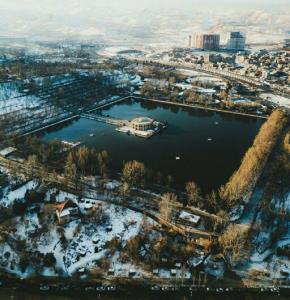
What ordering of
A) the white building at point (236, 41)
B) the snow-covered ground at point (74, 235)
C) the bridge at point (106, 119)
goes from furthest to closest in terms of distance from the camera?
1. the white building at point (236, 41)
2. the bridge at point (106, 119)
3. the snow-covered ground at point (74, 235)

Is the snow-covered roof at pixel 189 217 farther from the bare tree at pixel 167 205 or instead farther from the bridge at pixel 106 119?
the bridge at pixel 106 119

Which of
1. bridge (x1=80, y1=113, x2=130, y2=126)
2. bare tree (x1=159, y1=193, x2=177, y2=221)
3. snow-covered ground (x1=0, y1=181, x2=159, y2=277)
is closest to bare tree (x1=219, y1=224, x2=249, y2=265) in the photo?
bare tree (x1=159, y1=193, x2=177, y2=221)

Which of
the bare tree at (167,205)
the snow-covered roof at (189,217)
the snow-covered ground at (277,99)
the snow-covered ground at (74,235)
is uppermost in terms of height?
the snow-covered ground at (277,99)

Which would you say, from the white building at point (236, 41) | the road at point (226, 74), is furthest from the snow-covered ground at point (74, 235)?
the white building at point (236, 41)

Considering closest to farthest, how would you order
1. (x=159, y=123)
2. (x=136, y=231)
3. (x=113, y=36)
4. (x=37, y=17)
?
(x=136, y=231) → (x=159, y=123) → (x=113, y=36) → (x=37, y=17)

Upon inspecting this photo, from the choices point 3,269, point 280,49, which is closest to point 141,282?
point 3,269

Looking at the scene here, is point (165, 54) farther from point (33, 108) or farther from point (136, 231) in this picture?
point (136, 231)

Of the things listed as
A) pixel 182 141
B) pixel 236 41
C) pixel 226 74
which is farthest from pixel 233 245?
pixel 236 41

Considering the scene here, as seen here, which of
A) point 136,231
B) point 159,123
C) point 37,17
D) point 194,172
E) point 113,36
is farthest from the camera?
point 37,17

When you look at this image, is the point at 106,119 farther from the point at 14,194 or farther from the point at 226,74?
the point at 226,74
